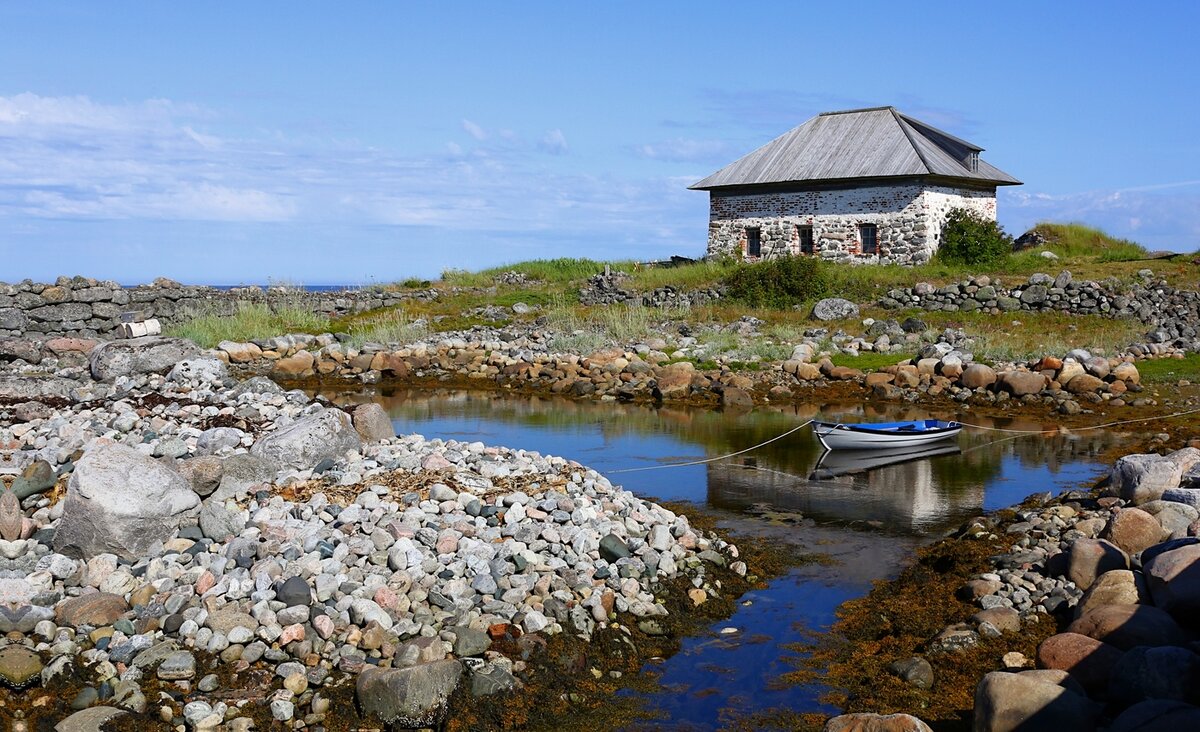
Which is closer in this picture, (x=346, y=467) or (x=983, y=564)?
(x=983, y=564)

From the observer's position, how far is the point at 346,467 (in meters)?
11.1

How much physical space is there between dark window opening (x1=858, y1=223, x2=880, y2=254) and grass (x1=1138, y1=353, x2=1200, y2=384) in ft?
42.2

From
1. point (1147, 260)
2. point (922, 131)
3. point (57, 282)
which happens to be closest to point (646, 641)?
point (57, 282)

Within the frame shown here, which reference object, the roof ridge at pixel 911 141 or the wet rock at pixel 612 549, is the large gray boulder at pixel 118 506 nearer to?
the wet rock at pixel 612 549

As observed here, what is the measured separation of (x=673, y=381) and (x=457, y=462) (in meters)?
11.9

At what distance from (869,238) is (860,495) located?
2284 cm

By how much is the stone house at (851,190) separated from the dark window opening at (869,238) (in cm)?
3

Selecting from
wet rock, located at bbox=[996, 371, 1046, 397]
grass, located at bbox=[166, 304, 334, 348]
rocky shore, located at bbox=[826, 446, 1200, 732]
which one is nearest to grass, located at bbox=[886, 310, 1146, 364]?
wet rock, located at bbox=[996, 371, 1046, 397]

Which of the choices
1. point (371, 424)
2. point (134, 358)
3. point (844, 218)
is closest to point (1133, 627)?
point (371, 424)

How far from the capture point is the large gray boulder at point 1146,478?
11508mm

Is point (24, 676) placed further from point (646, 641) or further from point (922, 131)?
point (922, 131)

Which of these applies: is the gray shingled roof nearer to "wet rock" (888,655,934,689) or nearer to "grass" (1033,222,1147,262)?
"grass" (1033,222,1147,262)

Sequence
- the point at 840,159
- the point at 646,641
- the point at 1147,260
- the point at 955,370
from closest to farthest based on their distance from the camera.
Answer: the point at 646,641
the point at 955,370
the point at 1147,260
the point at 840,159

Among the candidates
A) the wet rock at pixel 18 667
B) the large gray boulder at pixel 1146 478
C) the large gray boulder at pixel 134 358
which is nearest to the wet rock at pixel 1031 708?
the large gray boulder at pixel 1146 478
